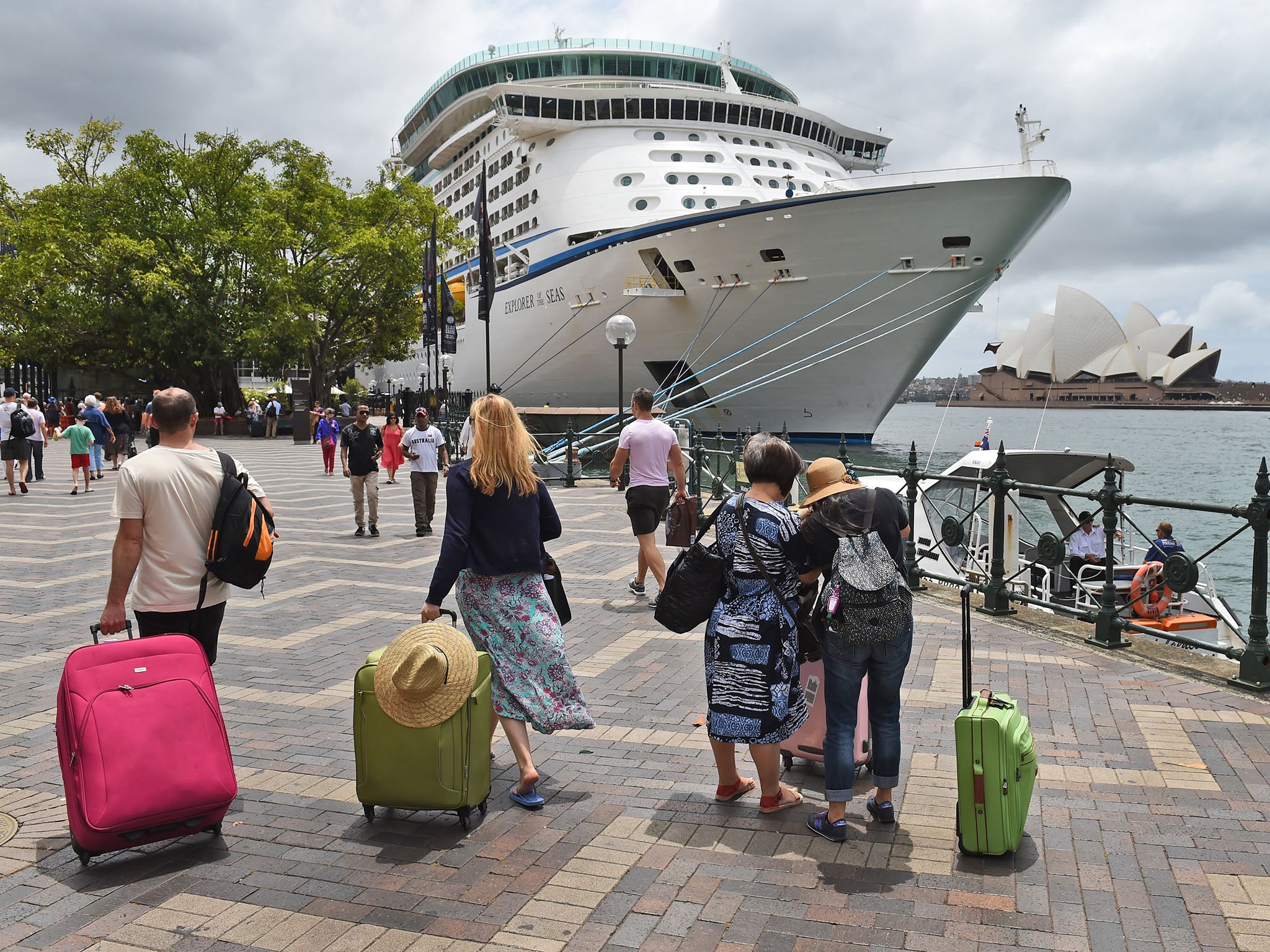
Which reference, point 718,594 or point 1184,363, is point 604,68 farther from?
point 1184,363

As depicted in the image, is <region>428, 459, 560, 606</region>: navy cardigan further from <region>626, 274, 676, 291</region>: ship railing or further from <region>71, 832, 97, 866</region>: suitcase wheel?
<region>626, 274, 676, 291</region>: ship railing

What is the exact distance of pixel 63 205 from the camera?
39281 mm

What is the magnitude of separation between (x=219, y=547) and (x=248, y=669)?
243cm

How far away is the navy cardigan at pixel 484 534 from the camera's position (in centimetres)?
408

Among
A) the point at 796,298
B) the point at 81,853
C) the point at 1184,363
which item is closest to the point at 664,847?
the point at 81,853

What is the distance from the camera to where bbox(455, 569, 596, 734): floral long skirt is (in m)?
4.20

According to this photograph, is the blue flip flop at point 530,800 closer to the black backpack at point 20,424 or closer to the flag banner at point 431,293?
the black backpack at point 20,424

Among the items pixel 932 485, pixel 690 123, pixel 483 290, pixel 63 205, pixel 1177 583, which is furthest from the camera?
pixel 63 205

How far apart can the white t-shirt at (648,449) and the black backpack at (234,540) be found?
412cm

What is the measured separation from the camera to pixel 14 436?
1716cm

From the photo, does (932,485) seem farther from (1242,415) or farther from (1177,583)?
(1242,415)

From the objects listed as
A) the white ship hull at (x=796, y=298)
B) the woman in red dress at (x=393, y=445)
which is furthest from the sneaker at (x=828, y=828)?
the white ship hull at (x=796, y=298)

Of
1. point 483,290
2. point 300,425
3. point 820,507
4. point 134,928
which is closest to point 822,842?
point 820,507

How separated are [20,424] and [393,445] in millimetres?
6399
